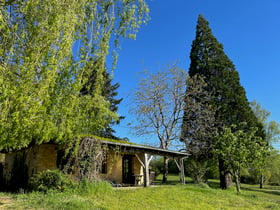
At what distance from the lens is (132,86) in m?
22.0

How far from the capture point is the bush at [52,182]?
947 centimetres

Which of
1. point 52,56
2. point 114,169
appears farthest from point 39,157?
point 52,56

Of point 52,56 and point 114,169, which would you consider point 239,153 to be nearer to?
point 114,169

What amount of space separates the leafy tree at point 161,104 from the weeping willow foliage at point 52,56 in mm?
14602

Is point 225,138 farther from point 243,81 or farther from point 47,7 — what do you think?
point 47,7

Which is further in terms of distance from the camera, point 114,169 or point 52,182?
point 114,169

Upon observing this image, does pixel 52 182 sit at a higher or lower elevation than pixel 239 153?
lower

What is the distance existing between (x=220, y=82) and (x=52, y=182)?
1620 centimetres

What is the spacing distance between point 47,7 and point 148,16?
2.42m

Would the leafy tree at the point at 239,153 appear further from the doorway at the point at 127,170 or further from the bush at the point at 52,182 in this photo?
the bush at the point at 52,182

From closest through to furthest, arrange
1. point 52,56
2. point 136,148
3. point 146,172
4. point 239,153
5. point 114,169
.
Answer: point 52,56 → point 136,148 → point 146,172 → point 114,169 → point 239,153

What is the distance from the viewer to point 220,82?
2048cm

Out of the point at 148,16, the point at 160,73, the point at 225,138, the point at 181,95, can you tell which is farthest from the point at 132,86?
the point at 148,16

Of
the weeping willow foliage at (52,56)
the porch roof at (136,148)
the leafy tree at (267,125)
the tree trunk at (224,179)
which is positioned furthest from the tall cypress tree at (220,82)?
the weeping willow foliage at (52,56)
